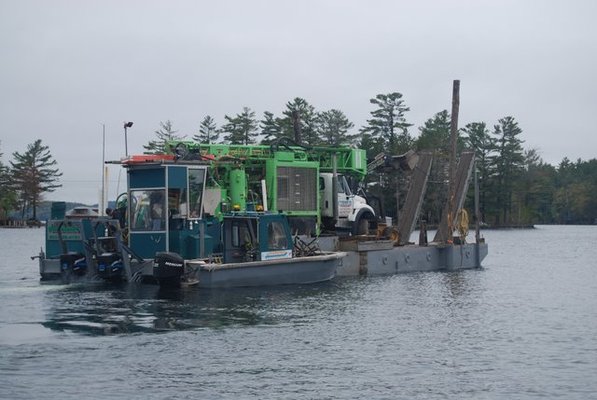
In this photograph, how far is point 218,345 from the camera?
19000 millimetres

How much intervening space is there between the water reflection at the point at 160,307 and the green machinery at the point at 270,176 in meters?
4.23

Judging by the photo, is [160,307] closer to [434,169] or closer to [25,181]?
[434,169]

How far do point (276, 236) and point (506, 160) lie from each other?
9648cm

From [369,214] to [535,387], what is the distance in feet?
70.7

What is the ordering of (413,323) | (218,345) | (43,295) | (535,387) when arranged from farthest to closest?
(43,295) → (413,323) → (218,345) → (535,387)

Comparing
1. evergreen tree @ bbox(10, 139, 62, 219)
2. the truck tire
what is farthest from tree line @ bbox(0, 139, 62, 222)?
the truck tire

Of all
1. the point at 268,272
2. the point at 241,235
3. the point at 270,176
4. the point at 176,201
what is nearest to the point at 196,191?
the point at 176,201

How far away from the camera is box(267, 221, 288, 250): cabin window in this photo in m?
28.6

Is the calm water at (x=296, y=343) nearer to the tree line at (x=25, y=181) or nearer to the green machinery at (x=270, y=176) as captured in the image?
the green machinery at (x=270, y=176)

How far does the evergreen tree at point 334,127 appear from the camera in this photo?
9581 cm

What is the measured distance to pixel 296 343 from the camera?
19469mm

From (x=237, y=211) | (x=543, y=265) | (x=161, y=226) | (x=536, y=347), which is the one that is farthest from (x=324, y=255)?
(x=543, y=265)

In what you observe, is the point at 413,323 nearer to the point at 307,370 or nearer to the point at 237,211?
the point at 307,370

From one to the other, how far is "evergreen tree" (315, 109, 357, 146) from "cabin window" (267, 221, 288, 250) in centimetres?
6613
